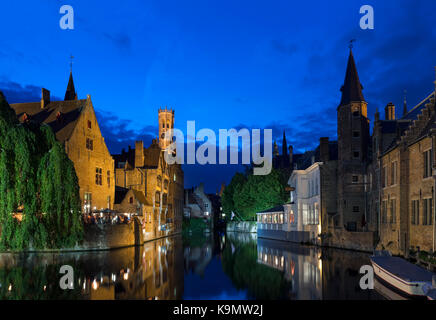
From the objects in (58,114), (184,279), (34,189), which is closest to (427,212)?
(184,279)

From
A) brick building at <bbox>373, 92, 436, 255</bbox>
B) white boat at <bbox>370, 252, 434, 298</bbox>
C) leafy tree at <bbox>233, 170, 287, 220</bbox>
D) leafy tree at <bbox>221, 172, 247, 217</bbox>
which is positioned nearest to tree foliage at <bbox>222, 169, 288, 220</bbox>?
leafy tree at <bbox>233, 170, 287, 220</bbox>

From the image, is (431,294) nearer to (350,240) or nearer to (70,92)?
(350,240)

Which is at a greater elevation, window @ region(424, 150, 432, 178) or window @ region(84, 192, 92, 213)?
window @ region(424, 150, 432, 178)

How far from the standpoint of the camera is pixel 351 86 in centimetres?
4509

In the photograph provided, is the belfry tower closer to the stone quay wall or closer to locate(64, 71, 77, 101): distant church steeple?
the stone quay wall

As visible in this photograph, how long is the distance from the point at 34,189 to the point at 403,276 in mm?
21434

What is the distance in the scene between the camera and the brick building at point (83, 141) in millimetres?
42969

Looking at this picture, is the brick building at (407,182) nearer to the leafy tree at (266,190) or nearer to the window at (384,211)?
the window at (384,211)

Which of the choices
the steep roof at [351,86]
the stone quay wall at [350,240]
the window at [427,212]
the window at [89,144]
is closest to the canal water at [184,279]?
the window at [427,212]

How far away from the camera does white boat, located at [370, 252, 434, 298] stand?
50.8ft

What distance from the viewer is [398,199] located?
3206 centimetres
